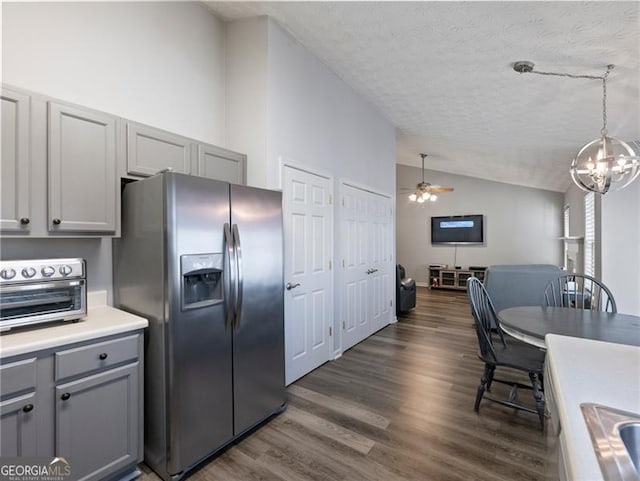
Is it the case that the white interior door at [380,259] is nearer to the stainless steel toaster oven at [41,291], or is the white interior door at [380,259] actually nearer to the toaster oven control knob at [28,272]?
the stainless steel toaster oven at [41,291]

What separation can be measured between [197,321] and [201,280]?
25cm

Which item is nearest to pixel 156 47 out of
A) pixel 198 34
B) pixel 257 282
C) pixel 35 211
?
pixel 198 34

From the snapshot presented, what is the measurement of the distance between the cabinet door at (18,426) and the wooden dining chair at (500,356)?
2634 millimetres

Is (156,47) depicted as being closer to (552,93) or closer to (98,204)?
(98,204)

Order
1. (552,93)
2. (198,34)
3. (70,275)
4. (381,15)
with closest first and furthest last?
(70,275) < (381,15) < (198,34) < (552,93)

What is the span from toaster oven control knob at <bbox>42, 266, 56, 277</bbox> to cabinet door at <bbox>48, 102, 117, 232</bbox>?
21 centimetres

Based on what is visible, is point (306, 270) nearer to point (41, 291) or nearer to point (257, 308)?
point (257, 308)

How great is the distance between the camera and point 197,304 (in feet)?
6.15

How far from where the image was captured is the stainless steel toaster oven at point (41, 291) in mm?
1523

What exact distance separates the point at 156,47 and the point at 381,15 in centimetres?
173

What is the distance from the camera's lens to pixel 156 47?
246 cm

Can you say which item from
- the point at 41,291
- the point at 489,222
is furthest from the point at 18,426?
the point at 489,222

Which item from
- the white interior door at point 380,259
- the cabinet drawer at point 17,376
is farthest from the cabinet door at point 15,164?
the white interior door at point 380,259

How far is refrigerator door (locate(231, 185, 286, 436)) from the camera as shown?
209 centimetres
